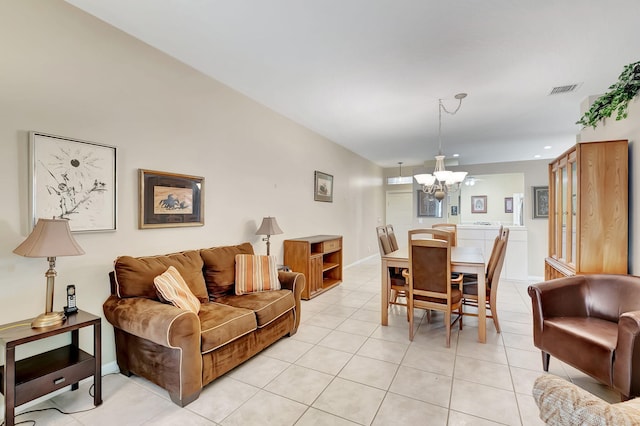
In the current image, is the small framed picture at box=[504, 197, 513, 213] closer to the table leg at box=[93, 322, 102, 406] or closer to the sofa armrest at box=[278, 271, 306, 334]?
the sofa armrest at box=[278, 271, 306, 334]

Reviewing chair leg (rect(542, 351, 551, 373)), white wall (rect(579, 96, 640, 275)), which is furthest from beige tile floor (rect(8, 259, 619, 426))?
white wall (rect(579, 96, 640, 275))

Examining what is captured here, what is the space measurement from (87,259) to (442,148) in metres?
6.18

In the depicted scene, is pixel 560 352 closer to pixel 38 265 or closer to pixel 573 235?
pixel 573 235

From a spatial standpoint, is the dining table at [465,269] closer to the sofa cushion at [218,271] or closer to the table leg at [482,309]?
the table leg at [482,309]

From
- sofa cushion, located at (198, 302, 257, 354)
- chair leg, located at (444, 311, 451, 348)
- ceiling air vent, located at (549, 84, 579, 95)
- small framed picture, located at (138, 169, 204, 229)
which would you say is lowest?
chair leg, located at (444, 311, 451, 348)

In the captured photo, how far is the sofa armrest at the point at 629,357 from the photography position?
1675mm

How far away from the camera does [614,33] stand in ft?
7.83

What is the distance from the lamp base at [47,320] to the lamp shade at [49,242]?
39cm

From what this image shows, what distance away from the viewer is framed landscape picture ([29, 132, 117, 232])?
6.51ft

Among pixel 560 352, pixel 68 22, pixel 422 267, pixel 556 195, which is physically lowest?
pixel 560 352

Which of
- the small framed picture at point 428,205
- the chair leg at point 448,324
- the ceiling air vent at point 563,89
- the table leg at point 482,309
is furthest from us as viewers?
the small framed picture at point 428,205

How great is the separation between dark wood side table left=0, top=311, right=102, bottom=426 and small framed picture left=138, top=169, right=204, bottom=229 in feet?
3.13

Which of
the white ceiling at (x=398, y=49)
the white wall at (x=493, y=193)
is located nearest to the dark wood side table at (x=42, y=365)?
the white ceiling at (x=398, y=49)

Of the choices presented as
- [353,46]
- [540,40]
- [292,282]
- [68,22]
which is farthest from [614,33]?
[68,22]
